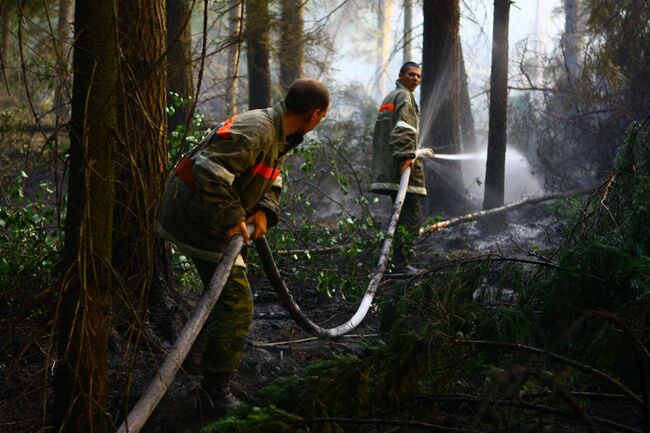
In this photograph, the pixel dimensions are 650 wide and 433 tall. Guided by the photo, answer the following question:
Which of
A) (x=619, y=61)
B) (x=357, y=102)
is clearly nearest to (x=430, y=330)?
(x=619, y=61)

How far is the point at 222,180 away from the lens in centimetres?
342

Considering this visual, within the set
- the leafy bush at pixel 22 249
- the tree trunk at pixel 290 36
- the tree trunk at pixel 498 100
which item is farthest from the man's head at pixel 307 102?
the tree trunk at pixel 290 36

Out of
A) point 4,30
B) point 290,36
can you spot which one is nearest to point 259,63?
point 290,36

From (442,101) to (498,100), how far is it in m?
0.91

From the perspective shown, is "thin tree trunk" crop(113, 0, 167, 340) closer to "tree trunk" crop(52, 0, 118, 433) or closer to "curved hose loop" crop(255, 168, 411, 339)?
"tree trunk" crop(52, 0, 118, 433)

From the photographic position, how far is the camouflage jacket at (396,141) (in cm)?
727

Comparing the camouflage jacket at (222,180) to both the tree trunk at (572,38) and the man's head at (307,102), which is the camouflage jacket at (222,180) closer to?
the man's head at (307,102)

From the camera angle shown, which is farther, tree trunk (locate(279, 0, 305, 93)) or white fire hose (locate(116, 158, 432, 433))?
tree trunk (locate(279, 0, 305, 93))

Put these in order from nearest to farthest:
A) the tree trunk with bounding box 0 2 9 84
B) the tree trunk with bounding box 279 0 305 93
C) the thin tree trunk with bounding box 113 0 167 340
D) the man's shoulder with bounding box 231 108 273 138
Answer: the tree trunk with bounding box 0 2 9 84, the thin tree trunk with bounding box 113 0 167 340, the man's shoulder with bounding box 231 108 273 138, the tree trunk with bounding box 279 0 305 93

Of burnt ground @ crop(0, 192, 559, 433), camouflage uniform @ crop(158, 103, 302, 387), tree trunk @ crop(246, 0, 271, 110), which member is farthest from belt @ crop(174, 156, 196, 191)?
tree trunk @ crop(246, 0, 271, 110)

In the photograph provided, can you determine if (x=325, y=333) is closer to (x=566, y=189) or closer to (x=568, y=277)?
(x=568, y=277)

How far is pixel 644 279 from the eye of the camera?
317cm

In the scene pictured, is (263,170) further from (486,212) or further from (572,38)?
(572,38)

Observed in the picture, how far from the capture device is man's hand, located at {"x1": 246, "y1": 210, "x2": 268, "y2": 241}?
3.74 metres
